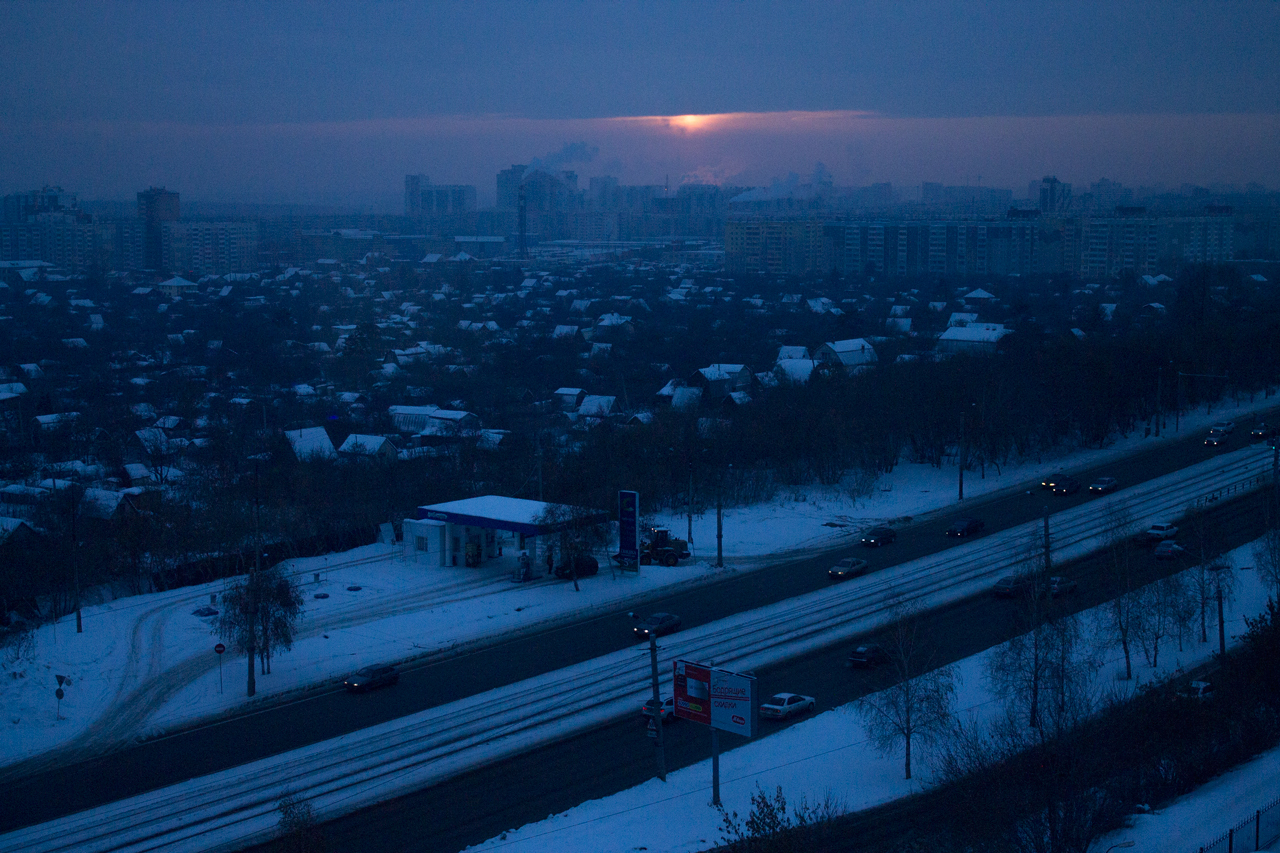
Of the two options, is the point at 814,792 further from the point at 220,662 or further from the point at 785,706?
the point at 220,662

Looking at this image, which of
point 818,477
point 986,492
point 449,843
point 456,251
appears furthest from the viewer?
point 456,251

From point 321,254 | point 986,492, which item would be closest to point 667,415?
point 986,492

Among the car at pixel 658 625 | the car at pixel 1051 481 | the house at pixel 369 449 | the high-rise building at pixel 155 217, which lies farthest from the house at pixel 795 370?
the high-rise building at pixel 155 217

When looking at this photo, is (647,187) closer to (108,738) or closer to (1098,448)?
(1098,448)

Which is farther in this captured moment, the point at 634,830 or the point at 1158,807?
the point at 634,830

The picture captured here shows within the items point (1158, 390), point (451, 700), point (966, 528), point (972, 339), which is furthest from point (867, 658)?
point (972, 339)

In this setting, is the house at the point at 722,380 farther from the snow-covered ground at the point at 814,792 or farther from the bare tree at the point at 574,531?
the snow-covered ground at the point at 814,792

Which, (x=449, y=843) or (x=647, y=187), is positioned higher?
(x=647, y=187)

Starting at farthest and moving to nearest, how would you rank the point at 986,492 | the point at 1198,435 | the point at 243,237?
the point at 243,237, the point at 1198,435, the point at 986,492
